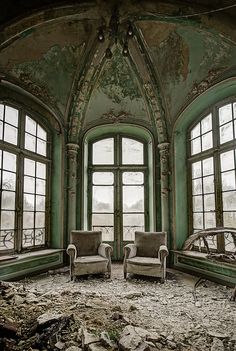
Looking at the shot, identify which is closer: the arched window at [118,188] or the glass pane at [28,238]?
the glass pane at [28,238]

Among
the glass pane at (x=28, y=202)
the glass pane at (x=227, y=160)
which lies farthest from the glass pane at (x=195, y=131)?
the glass pane at (x=28, y=202)

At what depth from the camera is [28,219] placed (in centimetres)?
496

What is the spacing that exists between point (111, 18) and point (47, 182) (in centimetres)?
337

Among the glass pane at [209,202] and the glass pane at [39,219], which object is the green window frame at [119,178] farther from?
the glass pane at [209,202]

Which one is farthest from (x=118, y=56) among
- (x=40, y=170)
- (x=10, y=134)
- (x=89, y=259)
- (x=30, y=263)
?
(x=30, y=263)

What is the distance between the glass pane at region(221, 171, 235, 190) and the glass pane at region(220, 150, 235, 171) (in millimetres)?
103

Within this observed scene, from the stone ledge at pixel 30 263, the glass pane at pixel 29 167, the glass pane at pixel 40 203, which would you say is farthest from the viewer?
the glass pane at pixel 40 203

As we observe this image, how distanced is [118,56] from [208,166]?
109 inches

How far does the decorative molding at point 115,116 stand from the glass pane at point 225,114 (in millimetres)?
2123

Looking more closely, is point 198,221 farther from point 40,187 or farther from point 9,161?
point 9,161

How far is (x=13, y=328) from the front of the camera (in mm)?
2262

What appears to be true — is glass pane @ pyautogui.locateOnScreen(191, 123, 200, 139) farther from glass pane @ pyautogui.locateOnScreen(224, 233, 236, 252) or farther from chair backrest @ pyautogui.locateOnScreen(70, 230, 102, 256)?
chair backrest @ pyautogui.locateOnScreen(70, 230, 102, 256)

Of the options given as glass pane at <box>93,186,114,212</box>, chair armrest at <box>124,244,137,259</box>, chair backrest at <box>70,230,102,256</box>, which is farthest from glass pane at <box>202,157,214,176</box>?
chair backrest at <box>70,230,102,256</box>

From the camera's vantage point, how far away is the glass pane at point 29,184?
4.97m
